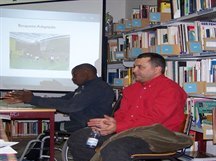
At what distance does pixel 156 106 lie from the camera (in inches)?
119

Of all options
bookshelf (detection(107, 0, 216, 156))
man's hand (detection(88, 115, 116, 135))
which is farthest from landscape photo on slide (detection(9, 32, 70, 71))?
man's hand (detection(88, 115, 116, 135))

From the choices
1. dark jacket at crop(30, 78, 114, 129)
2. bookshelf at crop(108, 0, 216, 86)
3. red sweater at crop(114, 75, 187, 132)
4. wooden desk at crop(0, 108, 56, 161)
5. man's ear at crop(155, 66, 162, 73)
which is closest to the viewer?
red sweater at crop(114, 75, 187, 132)

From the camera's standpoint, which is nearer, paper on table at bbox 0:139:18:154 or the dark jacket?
paper on table at bbox 0:139:18:154

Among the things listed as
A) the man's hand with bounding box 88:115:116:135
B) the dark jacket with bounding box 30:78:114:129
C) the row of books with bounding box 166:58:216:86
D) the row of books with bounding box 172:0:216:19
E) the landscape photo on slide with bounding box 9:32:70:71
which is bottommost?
the man's hand with bounding box 88:115:116:135

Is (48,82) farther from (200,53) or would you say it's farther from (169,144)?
(169,144)

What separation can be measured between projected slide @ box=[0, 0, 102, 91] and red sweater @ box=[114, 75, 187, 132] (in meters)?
1.97

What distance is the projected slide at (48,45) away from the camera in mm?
5223

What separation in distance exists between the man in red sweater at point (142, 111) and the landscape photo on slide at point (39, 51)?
1875 mm

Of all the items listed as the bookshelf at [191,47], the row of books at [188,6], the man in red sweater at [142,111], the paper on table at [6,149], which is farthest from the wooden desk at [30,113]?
the paper on table at [6,149]

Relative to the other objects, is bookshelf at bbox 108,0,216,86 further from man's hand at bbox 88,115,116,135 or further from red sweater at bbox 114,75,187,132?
man's hand at bbox 88,115,116,135

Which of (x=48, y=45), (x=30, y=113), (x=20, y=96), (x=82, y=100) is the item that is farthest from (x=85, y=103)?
(x=48, y=45)

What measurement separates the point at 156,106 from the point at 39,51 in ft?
8.79

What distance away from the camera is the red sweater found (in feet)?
9.91

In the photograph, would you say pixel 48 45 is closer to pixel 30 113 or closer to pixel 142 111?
pixel 30 113
